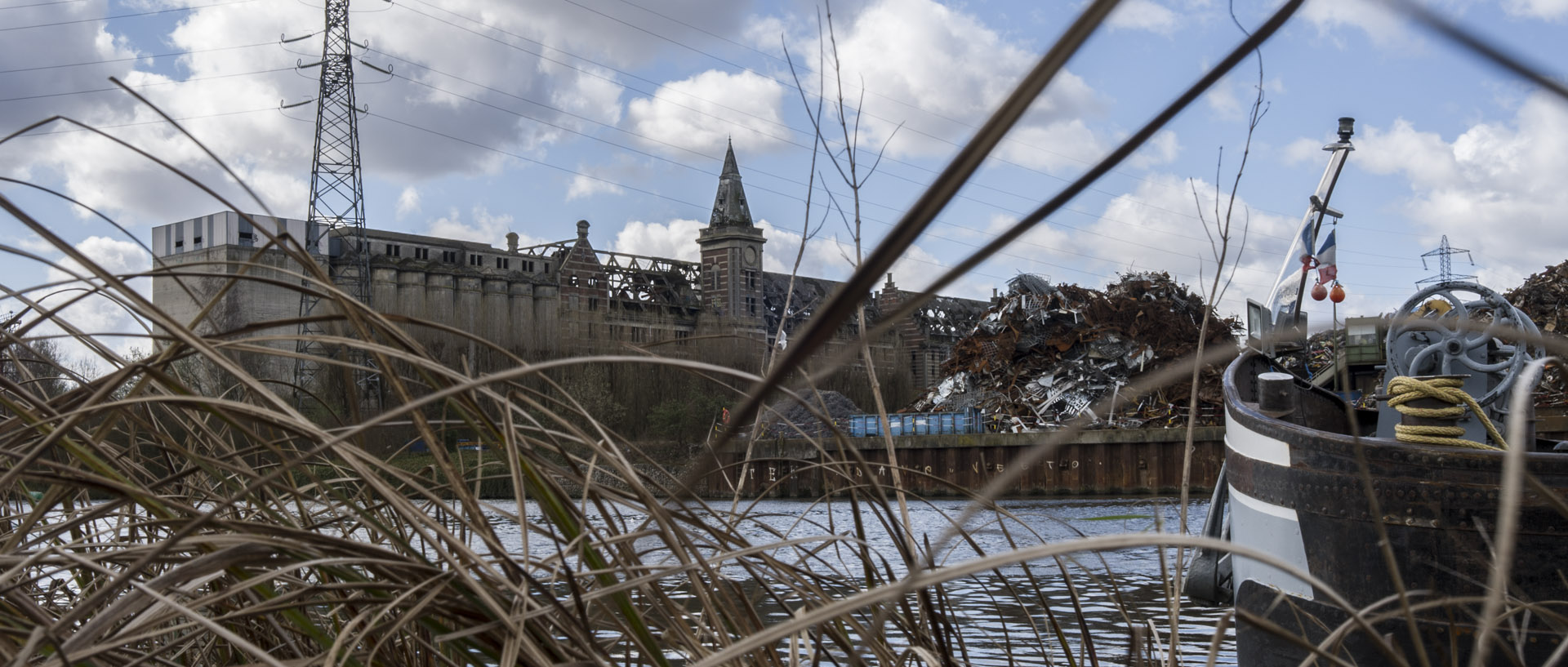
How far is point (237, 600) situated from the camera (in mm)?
1064

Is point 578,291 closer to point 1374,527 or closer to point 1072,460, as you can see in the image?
point 1072,460

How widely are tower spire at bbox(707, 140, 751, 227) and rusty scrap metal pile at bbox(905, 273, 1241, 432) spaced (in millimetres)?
28284

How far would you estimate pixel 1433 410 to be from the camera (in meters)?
3.32

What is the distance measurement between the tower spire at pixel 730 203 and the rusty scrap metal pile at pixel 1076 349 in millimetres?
28284

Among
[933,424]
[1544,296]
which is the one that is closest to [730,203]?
[933,424]

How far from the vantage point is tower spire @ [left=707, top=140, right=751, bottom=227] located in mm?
51188

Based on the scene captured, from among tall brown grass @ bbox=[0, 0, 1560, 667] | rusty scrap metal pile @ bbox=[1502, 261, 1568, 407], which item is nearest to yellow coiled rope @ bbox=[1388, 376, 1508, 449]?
tall brown grass @ bbox=[0, 0, 1560, 667]

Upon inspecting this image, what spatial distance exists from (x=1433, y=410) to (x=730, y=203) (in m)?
49.5

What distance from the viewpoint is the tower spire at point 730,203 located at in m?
51.2

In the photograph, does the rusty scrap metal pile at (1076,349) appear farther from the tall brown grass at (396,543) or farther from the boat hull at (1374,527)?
the tall brown grass at (396,543)

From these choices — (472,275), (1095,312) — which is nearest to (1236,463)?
(1095,312)

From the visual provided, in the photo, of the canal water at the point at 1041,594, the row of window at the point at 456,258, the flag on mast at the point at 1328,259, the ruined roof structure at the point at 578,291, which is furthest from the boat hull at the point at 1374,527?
the row of window at the point at 456,258

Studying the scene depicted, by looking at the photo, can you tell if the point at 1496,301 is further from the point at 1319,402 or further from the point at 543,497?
the point at 543,497

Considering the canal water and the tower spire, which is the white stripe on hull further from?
the tower spire
